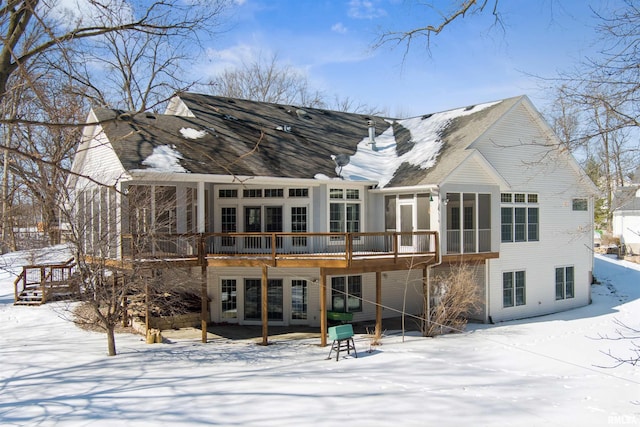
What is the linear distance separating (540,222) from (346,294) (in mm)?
8854

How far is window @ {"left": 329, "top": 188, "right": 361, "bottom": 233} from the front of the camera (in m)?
19.6

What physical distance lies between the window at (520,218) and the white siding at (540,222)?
0.75ft

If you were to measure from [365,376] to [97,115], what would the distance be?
12489 mm

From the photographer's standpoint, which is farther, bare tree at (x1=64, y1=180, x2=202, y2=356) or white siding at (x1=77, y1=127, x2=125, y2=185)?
white siding at (x1=77, y1=127, x2=125, y2=185)

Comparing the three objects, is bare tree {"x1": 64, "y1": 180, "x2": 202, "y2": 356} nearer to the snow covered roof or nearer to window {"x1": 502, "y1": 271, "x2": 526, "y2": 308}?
the snow covered roof

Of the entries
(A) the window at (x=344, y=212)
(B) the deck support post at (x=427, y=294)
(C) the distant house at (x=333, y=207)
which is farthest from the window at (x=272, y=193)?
(B) the deck support post at (x=427, y=294)

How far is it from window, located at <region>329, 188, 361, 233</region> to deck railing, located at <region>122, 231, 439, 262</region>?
46cm

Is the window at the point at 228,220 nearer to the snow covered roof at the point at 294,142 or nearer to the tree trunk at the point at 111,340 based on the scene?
the snow covered roof at the point at 294,142

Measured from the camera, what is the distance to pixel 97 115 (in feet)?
58.6

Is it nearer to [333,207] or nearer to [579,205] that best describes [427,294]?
[333,207]

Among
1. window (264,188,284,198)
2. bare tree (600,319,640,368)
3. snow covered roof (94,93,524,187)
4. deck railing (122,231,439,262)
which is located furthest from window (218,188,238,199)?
bare tree (600,319,640,368)

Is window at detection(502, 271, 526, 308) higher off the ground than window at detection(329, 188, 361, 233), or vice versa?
window at detection(329, 188, 361, 233)

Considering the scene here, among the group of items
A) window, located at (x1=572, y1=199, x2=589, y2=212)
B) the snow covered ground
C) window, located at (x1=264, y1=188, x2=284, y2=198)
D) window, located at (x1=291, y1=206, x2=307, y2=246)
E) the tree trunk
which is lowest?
the snow covered ground

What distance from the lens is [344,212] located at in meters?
19.9
